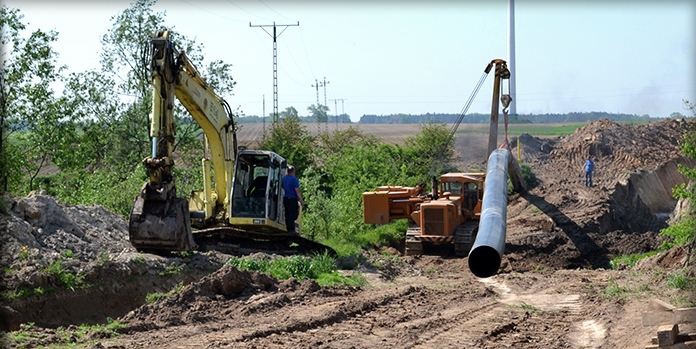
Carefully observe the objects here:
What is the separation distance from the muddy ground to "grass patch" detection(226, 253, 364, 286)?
18.2 inches

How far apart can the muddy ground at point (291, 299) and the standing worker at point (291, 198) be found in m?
2.45

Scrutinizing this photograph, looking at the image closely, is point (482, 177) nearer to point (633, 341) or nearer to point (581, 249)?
point (581, 249)

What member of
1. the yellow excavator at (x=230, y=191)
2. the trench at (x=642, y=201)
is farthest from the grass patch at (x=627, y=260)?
the yellow excavator at (x=230, y=191)

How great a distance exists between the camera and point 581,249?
2431 cm

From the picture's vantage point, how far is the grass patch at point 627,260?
20.2 meters

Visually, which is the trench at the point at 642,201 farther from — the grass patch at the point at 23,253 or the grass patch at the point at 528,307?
the grass patch at the point at 23,253

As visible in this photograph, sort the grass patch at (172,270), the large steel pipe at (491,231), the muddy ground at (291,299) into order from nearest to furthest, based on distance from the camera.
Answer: the muddy ground at (291,299)
the large steel pipe at (491,231)
the grass patch at (172,270)

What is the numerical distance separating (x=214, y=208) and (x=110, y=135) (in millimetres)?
17129

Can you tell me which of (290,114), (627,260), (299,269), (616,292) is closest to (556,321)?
(616,292)

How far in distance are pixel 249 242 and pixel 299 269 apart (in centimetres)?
394

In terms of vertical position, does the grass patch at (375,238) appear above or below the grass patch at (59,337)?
below

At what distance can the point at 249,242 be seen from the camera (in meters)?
19.9

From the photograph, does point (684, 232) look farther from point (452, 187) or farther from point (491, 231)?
point (452, 187)

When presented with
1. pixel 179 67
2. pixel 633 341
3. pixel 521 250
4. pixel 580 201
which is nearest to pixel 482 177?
pixel 521 250
